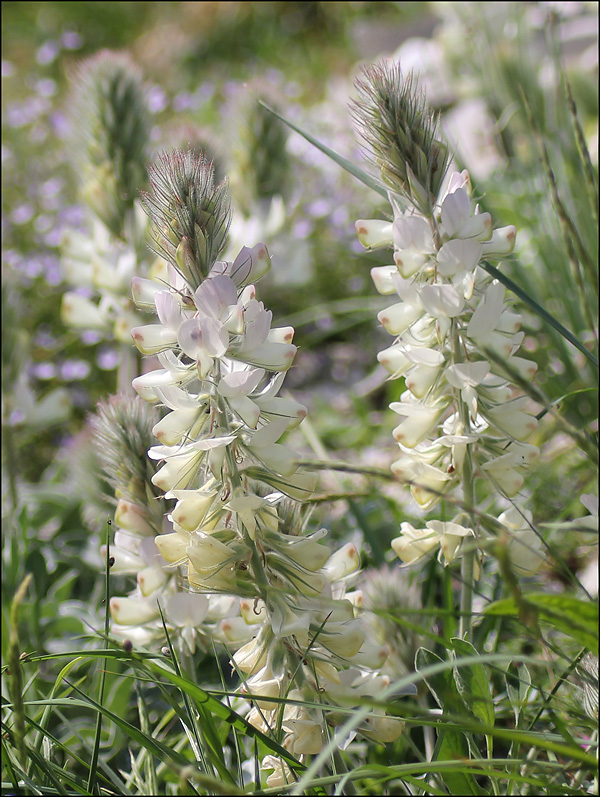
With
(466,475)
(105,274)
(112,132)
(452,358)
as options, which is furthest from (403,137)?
(112,132)

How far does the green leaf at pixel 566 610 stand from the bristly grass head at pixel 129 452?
1.33 feet

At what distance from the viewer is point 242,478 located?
0.65 metres

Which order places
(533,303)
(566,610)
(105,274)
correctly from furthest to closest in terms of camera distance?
1. (105,274)
2. (533,303)
3. (566,610)

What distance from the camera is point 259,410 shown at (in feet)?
1.96

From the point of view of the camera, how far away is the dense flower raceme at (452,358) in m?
0.66

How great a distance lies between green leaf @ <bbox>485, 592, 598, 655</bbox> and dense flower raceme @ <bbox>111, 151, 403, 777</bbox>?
14cm

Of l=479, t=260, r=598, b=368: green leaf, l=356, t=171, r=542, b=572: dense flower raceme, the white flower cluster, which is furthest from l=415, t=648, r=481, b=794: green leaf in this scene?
the white flower cluster

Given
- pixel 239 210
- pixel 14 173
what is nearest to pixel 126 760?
pixel 239 210

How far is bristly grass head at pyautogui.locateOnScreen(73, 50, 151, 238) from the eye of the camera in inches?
54.5

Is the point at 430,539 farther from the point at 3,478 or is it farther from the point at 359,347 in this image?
the point at 359,347

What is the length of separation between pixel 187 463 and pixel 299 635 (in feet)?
0.54

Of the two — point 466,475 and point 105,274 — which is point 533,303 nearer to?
point 466,475

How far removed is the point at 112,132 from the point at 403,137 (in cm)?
92

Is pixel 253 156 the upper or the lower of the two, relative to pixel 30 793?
upper
